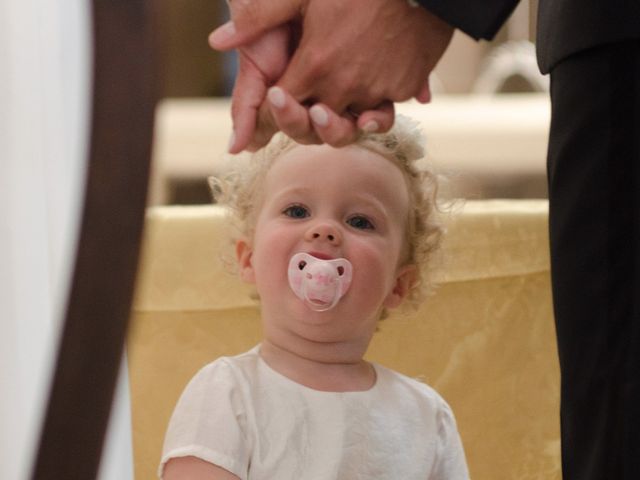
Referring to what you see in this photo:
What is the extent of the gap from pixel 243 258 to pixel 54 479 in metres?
0.74

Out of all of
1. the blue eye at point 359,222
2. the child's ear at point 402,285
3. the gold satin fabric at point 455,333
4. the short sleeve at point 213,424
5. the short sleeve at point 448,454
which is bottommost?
the gold satin fabric at point 455,333

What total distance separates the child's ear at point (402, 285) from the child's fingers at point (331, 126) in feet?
1.15

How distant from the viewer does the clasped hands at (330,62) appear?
872mm

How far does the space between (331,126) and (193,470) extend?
385 mm

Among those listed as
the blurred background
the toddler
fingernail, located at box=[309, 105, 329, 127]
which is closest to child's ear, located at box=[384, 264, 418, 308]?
the toddler

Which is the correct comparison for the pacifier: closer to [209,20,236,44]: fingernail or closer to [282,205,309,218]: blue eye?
[282,205,309,218]: blue eye

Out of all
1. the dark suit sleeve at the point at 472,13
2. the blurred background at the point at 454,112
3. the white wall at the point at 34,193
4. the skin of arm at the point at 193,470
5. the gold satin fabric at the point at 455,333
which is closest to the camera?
the dark suit sleeve at the point at 472,13

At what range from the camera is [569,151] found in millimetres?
962

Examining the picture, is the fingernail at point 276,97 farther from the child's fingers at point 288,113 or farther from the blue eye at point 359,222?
the blue eye at point 359,222

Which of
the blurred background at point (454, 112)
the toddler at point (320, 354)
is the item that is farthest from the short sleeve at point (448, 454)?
the blurred background at point (454, 112)

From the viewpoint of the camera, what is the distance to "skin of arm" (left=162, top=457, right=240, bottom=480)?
3.45 ft

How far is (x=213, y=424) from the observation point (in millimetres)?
1070

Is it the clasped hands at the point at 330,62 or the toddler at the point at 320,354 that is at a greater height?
the clasped hands at the point at 330,62

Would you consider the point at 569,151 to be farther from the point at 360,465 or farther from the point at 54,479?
the point at 54,479
